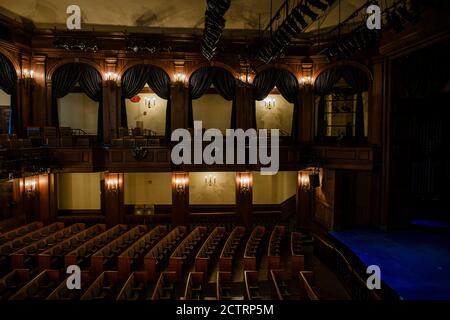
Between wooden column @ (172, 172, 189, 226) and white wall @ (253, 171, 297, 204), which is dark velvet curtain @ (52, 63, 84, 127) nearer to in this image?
wooden column @ (172, 172, 189, 226)

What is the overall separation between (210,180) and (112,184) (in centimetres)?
367

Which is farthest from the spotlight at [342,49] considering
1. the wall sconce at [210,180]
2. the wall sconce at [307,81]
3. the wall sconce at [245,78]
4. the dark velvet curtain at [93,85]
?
the dark velvet curtain at [93,85]

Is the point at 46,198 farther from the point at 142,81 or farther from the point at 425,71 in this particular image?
the point at 425,71

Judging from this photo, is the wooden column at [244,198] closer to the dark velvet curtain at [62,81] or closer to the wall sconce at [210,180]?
the wall sconce at [210,180]

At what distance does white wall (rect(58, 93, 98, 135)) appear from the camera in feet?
44.0

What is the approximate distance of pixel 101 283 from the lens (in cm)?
617

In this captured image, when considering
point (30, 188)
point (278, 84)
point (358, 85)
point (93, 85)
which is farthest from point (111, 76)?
point (358, 85)

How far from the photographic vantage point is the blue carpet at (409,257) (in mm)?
5703

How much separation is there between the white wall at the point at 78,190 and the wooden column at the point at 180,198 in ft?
11.2

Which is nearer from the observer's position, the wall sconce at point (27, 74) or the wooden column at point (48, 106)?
the wall sconce at point (27, 74)

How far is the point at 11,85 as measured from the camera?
32.9 ft

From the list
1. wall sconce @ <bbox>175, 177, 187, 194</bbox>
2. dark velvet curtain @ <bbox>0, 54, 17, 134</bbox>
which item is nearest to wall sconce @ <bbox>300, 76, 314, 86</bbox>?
wall sconce @ <bbox>175, 177, 187, 194</bbox>

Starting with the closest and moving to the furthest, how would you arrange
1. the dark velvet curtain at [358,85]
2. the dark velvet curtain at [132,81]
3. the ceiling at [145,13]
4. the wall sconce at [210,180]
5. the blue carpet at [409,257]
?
the blue carpet at [409,257] → the ceiling at [145,13] → the dark velvet curtain at [358,85] → the dark velvet curtain at [132,81] → the wall sconce at [210,180]

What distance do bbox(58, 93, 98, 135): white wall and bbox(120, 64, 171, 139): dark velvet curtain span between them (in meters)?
2.90
